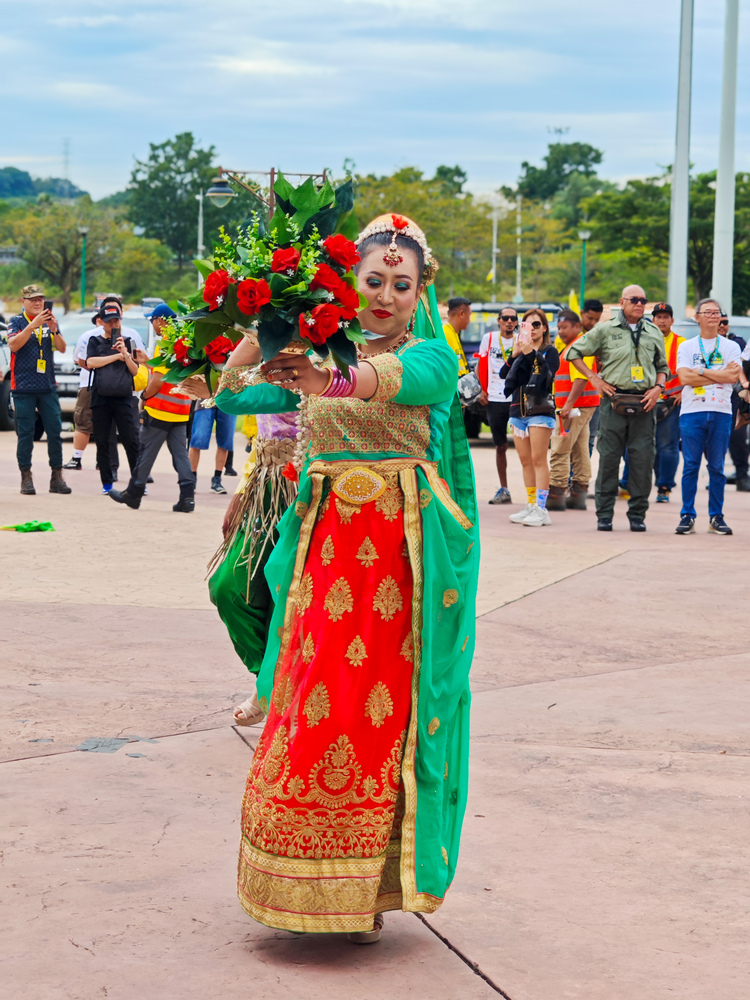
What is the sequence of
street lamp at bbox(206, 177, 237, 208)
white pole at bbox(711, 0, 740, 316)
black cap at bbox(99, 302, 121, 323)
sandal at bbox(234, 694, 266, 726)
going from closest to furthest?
1. sandal at bbox(234, 694, 266, 726)
2. black cap at bbox(99, 302, 121, 323)
3. white pole at bbox(711, 0, 740, 316)
4. street lamp at bbox(206, 177, 237, 208)

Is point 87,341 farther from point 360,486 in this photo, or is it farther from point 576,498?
point 360,486

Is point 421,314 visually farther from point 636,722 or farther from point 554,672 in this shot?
point 554,672

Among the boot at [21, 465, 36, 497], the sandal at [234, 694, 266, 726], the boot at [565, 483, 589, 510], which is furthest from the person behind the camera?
the boot at [565, 483, 589, 510]

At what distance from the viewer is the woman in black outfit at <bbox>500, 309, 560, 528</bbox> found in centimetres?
1182

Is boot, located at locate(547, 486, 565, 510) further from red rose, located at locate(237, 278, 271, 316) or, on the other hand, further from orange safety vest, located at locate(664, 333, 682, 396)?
red rose, located at locate(237, 278, 271, 316)

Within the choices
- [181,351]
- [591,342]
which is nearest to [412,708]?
[181,351]

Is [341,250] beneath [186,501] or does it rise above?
above

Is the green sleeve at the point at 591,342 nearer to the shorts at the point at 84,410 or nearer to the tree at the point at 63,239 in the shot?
the shorts at the point at 84,410

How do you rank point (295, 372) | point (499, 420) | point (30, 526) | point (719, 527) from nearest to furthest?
point (295, 372) < point (30, 526) < point (719, 527) < point (499, 420)

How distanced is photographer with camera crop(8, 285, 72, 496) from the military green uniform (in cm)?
519

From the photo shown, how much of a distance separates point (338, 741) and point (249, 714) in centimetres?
208

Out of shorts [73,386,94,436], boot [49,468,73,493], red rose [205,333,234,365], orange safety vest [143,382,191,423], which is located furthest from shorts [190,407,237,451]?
red rose [205,333,234,365]

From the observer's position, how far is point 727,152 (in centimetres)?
1986

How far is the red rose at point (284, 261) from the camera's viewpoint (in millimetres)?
2955
